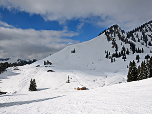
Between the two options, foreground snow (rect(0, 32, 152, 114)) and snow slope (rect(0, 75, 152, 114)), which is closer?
snow slope (rect(0, 75, 152, 114))

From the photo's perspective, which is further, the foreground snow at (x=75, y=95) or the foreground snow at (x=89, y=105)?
the foreground snow at (x=75, y=95)

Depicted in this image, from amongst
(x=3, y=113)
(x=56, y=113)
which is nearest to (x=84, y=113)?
(x=56, y=113)

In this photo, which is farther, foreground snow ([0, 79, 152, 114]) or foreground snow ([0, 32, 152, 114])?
foreground snow ([0, 32, 152, 114])

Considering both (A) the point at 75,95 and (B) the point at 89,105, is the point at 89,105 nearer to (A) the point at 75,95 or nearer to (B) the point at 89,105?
(B) the point at 89,105

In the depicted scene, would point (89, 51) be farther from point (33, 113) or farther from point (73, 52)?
point (33, 113)

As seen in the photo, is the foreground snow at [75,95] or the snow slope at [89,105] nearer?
the snow slope at [89,105]

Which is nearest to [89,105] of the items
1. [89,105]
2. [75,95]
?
[89,105]

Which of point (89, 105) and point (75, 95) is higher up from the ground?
point (89, 105)

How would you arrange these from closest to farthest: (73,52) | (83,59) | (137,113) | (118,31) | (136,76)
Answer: (137,113) < (136,76) < (83,59) < (73,52) < (118,31)

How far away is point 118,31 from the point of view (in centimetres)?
17362

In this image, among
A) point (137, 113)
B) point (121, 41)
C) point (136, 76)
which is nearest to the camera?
point (137, 113)

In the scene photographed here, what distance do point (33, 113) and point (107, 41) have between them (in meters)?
163

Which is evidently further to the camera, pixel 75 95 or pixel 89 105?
pixel 75 95

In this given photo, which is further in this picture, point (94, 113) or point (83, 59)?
point (83, 59)
